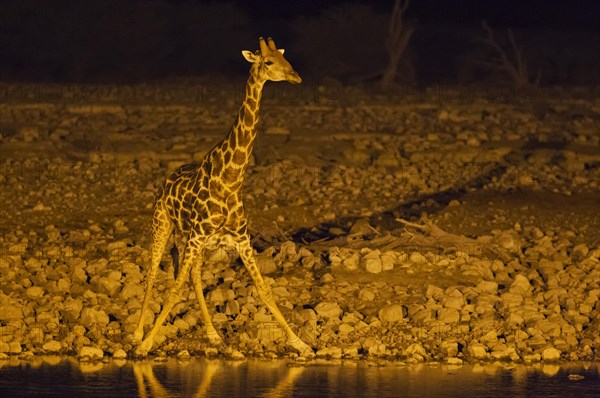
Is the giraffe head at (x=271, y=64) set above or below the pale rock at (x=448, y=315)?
above

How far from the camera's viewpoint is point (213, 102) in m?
24.7

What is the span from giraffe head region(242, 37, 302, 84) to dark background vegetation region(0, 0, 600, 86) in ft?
68.1

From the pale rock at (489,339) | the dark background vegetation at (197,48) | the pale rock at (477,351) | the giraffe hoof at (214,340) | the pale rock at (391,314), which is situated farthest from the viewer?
the dark background vegetation at (197,48)

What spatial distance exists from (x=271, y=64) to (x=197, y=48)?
93.1 ft

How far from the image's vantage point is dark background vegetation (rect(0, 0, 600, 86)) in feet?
111

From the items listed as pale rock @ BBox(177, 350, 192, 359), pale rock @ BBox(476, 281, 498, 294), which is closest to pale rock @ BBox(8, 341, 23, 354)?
pale rock @ BBox(177, 350, 192, 359)

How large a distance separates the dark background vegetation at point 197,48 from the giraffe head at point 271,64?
20.8 metres

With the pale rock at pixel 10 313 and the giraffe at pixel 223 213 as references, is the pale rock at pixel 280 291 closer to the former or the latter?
the giraffe at pixel 223 213

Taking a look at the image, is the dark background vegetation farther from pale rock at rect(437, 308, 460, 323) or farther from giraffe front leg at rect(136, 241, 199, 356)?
giraffe front leg at rect(136, 241, 199, 356)

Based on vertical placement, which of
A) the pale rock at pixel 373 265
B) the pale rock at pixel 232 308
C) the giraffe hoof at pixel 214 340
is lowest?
the giraffe hoof at pixel 214 340

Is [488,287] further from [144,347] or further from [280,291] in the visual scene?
[144,347]

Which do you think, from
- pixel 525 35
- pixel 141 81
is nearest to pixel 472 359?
pixel 141 81

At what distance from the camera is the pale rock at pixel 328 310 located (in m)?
11.8

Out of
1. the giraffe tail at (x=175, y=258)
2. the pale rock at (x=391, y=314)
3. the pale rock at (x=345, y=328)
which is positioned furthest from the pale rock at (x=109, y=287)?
the pale rock at (x=391, y=314)
